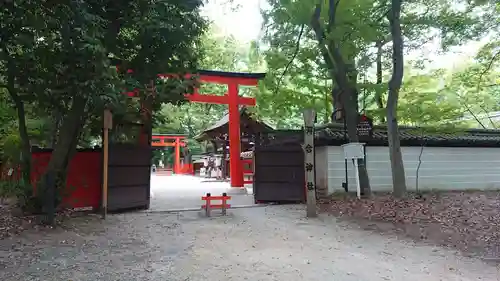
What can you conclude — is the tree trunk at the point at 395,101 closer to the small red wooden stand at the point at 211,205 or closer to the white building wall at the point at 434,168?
the white building wall at the point at 434,168

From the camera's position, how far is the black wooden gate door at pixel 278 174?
34.6ft

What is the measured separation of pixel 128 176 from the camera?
8.86 m

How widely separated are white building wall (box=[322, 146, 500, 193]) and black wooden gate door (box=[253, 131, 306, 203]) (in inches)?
38.1

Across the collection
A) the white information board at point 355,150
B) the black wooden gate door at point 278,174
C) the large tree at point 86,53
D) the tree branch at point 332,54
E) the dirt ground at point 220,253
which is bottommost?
the dirt ground at point 220,253

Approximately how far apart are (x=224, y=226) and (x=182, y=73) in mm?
3377

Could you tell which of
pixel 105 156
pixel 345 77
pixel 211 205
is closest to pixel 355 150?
pixel 345 77

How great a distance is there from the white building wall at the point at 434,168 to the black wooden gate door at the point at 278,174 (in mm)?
967

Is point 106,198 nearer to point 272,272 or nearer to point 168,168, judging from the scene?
point 272,272

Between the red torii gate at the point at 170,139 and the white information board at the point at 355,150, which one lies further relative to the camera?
the red torii gate at the point at 170,139

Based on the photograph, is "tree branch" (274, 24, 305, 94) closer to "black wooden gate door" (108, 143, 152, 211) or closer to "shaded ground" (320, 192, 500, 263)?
"shaded ground" (320, 192, 500, 263)

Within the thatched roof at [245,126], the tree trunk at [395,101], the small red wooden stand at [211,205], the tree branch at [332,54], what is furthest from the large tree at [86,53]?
the thatched roof at [245,126]

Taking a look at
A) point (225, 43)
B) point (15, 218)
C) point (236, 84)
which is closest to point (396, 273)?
point (15, 218)

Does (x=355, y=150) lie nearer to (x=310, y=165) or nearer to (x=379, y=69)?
(x=310, y=165)

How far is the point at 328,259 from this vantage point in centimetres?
517
